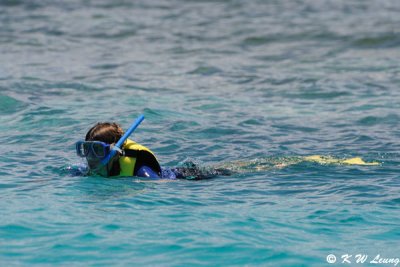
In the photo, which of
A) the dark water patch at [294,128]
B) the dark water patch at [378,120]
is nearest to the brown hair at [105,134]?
the dark water patch at [294,128]

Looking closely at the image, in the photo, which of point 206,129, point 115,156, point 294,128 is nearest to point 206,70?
point 294,128

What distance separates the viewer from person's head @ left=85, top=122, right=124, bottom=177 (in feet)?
21.5

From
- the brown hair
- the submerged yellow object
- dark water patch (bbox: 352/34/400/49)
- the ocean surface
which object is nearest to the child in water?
the brown hair

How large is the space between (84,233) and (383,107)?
6.62m

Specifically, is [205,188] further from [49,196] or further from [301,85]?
[301,85]

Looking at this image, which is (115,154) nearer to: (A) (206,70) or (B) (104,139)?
(B) (104,139)

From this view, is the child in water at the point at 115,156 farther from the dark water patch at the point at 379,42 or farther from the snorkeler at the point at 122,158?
the dark water patch at the point at 379,42

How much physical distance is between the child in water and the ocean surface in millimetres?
102

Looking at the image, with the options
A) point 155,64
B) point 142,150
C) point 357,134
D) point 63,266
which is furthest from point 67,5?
point 63,266

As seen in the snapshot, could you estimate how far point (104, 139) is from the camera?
657 centimetres

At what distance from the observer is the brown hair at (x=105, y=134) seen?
656 centimetres

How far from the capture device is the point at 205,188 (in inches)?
265

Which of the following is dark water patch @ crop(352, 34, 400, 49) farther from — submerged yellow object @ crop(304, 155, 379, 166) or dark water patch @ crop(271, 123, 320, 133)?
submerged yellow object @ crop(304, 155, 379, 166)

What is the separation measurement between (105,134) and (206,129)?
3099 mm
